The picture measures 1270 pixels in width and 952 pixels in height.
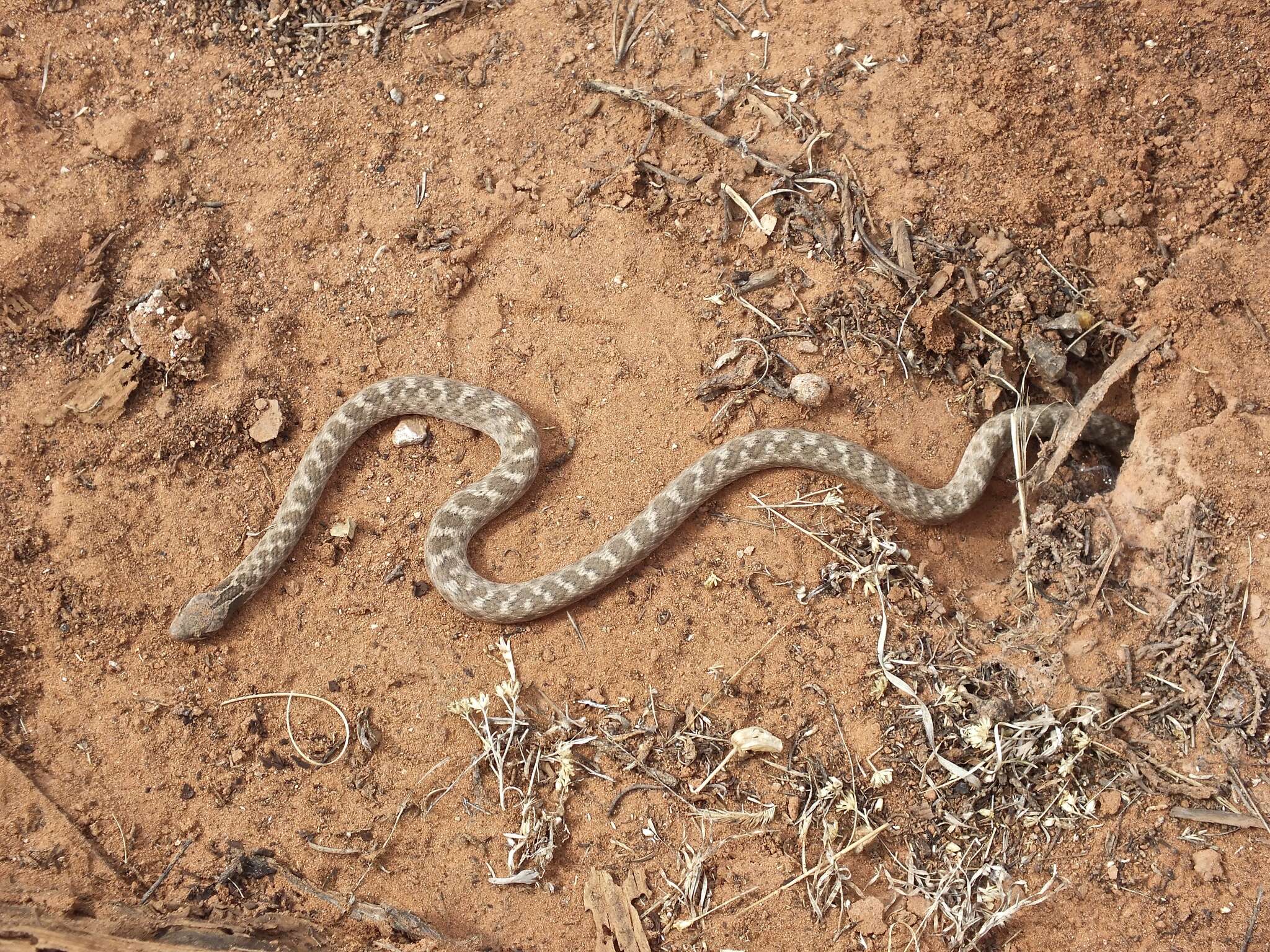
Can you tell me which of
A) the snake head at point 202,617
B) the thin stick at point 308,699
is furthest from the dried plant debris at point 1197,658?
the snake head at point 202,617

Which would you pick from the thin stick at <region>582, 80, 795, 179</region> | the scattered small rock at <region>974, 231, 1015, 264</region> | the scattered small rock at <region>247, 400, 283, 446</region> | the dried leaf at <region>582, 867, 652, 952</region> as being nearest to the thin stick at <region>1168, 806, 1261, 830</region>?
the dried leaf at <region>582, 867, 652, 952</region>

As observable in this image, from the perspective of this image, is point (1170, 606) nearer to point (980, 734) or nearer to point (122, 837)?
point (980, 734)

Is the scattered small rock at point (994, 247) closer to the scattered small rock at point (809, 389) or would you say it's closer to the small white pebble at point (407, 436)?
the scattered small rock at point (809, 389)

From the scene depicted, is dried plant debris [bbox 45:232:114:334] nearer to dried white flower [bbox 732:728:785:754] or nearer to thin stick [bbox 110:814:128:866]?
thin stick [bbox 110:814:128:866]

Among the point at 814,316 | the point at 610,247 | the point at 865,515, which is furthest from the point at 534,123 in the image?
the point at 865,515

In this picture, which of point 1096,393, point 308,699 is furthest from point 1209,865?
point 308,699

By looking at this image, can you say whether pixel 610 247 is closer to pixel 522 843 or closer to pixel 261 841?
pixel 522 843

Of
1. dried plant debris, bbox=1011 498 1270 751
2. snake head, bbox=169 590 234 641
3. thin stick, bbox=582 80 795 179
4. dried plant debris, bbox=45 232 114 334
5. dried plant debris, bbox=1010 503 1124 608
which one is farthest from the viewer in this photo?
thin stick, bbox=582 80 795 179
